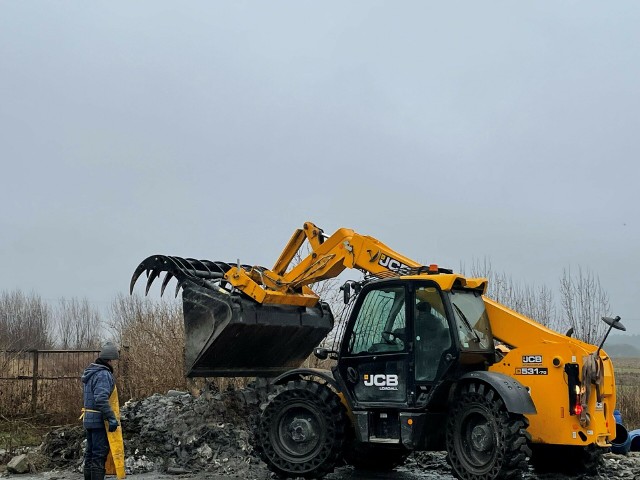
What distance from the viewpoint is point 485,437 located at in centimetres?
789

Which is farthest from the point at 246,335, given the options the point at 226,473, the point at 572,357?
the point at 572,357

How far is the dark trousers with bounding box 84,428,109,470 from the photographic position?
8562 millimetres

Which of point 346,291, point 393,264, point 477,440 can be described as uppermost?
point 393,264

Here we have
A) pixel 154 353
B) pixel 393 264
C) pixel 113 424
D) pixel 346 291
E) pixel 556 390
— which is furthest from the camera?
pixel 154 353

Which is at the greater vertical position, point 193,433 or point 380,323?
point 380,323

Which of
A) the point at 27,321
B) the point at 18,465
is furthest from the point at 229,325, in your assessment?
the point at 27,321

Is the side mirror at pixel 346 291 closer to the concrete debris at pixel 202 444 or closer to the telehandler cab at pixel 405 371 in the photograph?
the telehandler cab at pixel 405 371

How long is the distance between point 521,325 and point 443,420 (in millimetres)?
1363

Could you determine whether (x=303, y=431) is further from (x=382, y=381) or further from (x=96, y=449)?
(x=96, y=449)

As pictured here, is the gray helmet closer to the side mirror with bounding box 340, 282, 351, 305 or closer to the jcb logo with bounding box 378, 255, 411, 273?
the side mirror with bounding box 340, 282, 351, 305

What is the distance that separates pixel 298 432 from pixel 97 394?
2.34 meters

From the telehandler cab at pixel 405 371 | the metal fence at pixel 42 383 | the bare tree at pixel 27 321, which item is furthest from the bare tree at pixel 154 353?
the bare tree at pixel 27 321

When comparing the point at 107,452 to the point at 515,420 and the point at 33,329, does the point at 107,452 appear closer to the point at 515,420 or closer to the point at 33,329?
the point at 515,420

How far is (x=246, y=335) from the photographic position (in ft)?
35.0
